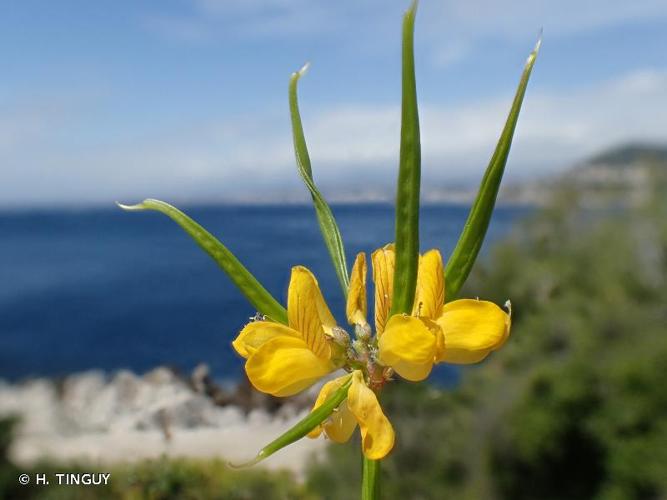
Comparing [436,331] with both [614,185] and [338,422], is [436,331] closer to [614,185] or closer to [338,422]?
[338,422]

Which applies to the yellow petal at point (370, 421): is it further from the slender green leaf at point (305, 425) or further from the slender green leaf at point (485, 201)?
the slender green leaf at point (485, 201)

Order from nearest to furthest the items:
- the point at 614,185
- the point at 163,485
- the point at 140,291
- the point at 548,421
A: the point at 163,485
the point at 548,421
the point at 614,185
the point at 140,291

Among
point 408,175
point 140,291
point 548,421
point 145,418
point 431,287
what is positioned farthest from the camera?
point 140,291

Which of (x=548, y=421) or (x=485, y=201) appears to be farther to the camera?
(x=548, y=421)

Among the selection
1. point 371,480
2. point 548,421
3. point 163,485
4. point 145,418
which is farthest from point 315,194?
point 145,418

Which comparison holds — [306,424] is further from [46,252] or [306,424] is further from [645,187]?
[46,252]

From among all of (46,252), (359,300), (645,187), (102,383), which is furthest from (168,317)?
(359,300)

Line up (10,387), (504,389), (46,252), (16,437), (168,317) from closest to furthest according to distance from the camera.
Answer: (16,437) → (504,389) → (10,387) → (168,317) → (46,252)
